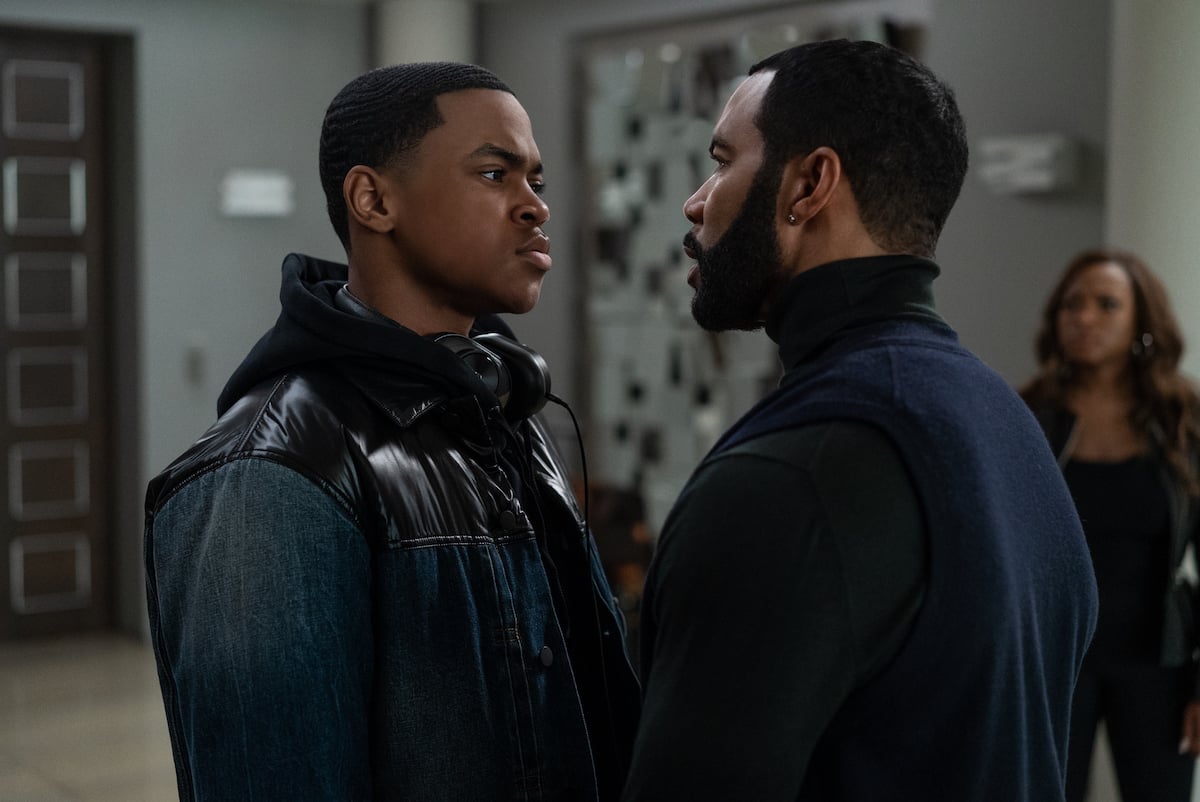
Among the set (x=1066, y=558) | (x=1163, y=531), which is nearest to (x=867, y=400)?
(x=1066, y=558)

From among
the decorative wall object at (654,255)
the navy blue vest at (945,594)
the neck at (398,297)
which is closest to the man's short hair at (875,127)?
the navy blue vest at (945,594)

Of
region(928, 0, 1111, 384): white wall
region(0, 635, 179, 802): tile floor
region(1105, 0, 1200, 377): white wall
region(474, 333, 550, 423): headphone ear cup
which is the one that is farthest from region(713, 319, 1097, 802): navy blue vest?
region(0, 635, 179, 802): tile floor

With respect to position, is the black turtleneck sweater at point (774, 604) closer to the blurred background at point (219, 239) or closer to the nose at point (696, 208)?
the nose at point (696, 208)

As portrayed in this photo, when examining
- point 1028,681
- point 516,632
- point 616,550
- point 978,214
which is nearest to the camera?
point 1028,681

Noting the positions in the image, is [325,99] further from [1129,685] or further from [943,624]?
[943,624]

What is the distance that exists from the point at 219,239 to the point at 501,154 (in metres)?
5.59

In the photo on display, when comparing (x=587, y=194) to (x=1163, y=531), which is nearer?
(x=1163, y=531)

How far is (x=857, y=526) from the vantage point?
109 cm

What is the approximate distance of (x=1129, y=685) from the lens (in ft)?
11.1

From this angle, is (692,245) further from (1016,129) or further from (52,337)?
(52,337)

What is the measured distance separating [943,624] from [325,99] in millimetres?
6550

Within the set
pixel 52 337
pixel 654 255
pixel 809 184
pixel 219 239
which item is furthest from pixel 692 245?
pixel 52 337

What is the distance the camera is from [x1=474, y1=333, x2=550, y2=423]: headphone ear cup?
5.36 ft

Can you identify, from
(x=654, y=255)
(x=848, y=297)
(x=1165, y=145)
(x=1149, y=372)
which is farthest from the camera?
(x=654, y=255)
